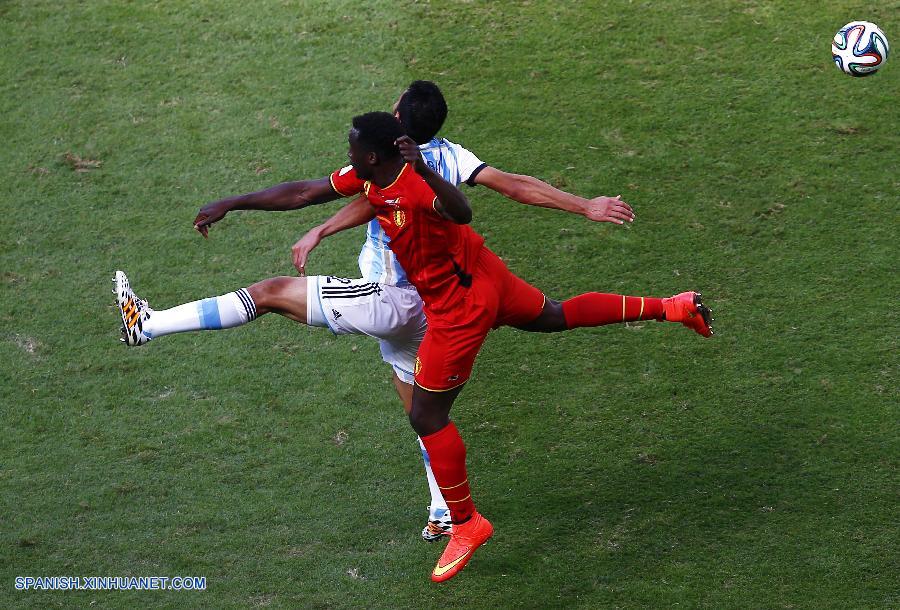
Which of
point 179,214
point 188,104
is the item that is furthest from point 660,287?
point 188,104

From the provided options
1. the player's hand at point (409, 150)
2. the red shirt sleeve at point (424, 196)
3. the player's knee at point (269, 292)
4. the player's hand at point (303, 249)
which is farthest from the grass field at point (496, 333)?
the player's hand at point (409, 150)

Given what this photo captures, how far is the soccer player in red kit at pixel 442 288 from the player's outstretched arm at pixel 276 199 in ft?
0.31

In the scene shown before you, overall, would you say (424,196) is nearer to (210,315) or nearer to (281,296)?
(281,296)

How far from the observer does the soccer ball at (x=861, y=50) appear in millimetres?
8086

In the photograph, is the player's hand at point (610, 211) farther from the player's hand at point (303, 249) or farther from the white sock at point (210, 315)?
the white sock at point (210, 315)

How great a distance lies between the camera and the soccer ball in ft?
26.5

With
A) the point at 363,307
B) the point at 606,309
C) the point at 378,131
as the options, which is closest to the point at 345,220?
the point at 363,307

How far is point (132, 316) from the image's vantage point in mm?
6125

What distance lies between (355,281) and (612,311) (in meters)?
1.31

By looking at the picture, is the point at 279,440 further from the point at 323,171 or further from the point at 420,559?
the point at 323,171

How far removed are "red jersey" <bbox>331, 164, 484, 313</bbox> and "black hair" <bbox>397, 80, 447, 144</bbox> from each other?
0.30 meters

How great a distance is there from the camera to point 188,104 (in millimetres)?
9469

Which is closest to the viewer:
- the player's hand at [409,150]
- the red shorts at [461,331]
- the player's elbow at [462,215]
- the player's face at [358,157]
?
the player's hand at [409,150]

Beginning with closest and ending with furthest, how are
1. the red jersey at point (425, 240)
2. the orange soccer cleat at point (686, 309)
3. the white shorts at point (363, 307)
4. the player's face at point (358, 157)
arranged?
the player's face at point (358, 157)
the red jersey at point (425, 240)
the white shorts at point (363, 307)
the orange soccer cleat at point (686, 309)
